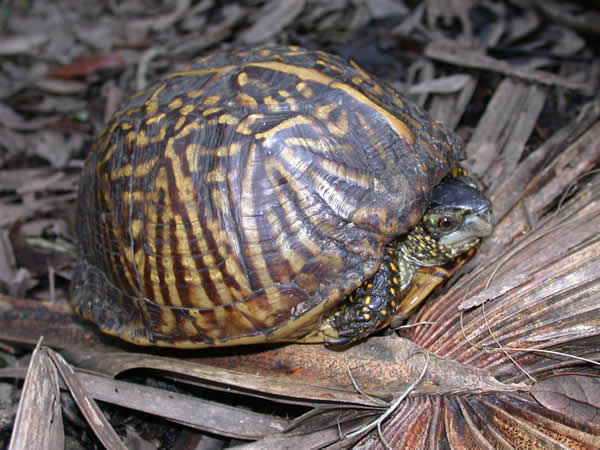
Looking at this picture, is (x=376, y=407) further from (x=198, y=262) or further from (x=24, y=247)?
(x=24, y=247)

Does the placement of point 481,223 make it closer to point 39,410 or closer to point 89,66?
point 39,410

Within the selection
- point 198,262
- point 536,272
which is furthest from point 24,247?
point 536,272

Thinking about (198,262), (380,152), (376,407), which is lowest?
(376,407)

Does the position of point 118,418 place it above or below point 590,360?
below

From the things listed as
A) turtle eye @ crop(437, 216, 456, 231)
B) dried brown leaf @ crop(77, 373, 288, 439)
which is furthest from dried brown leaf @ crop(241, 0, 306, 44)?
dried brown leaf @ crop(77, 373, 288, 439)

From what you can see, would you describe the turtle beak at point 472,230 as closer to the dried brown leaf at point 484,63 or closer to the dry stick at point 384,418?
the dry stick at point 384,418

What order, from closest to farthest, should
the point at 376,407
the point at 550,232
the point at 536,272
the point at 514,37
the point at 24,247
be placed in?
1. the point at 376,407
2. the point at 536,272
3. the point at 550,232
4. the point at 24,247
5. the point at 514,37

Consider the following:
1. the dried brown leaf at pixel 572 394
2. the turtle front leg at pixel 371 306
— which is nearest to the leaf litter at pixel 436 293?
the dried brown leaf at pixel 572 394

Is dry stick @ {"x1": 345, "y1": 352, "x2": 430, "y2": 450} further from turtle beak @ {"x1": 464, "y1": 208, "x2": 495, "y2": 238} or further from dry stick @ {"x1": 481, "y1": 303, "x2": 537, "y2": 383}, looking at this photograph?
turtle beak @ {"x1": 464, "y1": 208, "x2": 495, "y2": 238}
